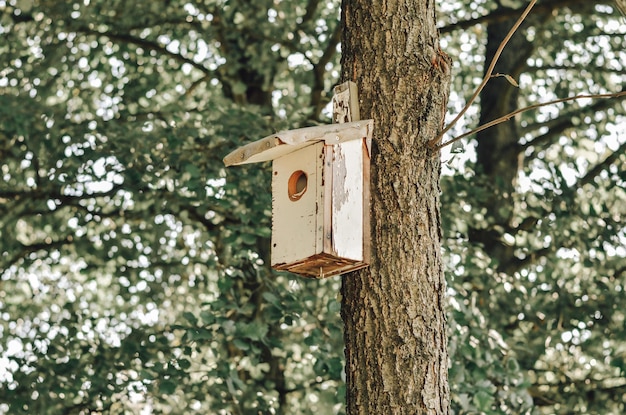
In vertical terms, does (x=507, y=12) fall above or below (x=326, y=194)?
above

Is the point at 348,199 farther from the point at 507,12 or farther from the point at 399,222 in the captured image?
the point at 507,12

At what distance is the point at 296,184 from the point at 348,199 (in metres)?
0.24

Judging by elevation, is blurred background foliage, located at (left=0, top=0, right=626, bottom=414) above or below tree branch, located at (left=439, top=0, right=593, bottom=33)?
below

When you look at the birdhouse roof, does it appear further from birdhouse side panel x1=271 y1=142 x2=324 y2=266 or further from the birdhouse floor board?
the birdhouse floor board

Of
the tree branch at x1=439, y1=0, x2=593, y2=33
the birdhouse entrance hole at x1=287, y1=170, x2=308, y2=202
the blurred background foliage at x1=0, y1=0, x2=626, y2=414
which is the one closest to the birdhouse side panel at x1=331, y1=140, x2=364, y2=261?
the birdhouse entrance hole at x1=287, y1=170, x2=308, y2=202

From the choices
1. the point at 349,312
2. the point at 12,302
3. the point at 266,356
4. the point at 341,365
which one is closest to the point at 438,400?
the point at 349,312

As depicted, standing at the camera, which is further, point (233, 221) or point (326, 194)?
point (233, 221)

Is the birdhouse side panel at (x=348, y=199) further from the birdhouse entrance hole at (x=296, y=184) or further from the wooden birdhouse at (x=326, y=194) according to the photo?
the birdhouse entrance hole at (x=296, y=184)

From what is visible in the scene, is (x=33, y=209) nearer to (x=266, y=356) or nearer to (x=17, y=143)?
(x=17, y=143)

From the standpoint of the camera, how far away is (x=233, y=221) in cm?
605

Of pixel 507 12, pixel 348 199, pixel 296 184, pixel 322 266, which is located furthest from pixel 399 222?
pixel 507 12

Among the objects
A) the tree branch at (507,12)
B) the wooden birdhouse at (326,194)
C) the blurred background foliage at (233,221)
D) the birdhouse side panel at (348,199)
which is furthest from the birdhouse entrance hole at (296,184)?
the tree branch at (507,12)

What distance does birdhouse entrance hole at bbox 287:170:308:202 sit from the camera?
2936 mm

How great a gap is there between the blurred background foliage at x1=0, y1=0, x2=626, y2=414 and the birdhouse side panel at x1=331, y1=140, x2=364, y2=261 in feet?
6.33
